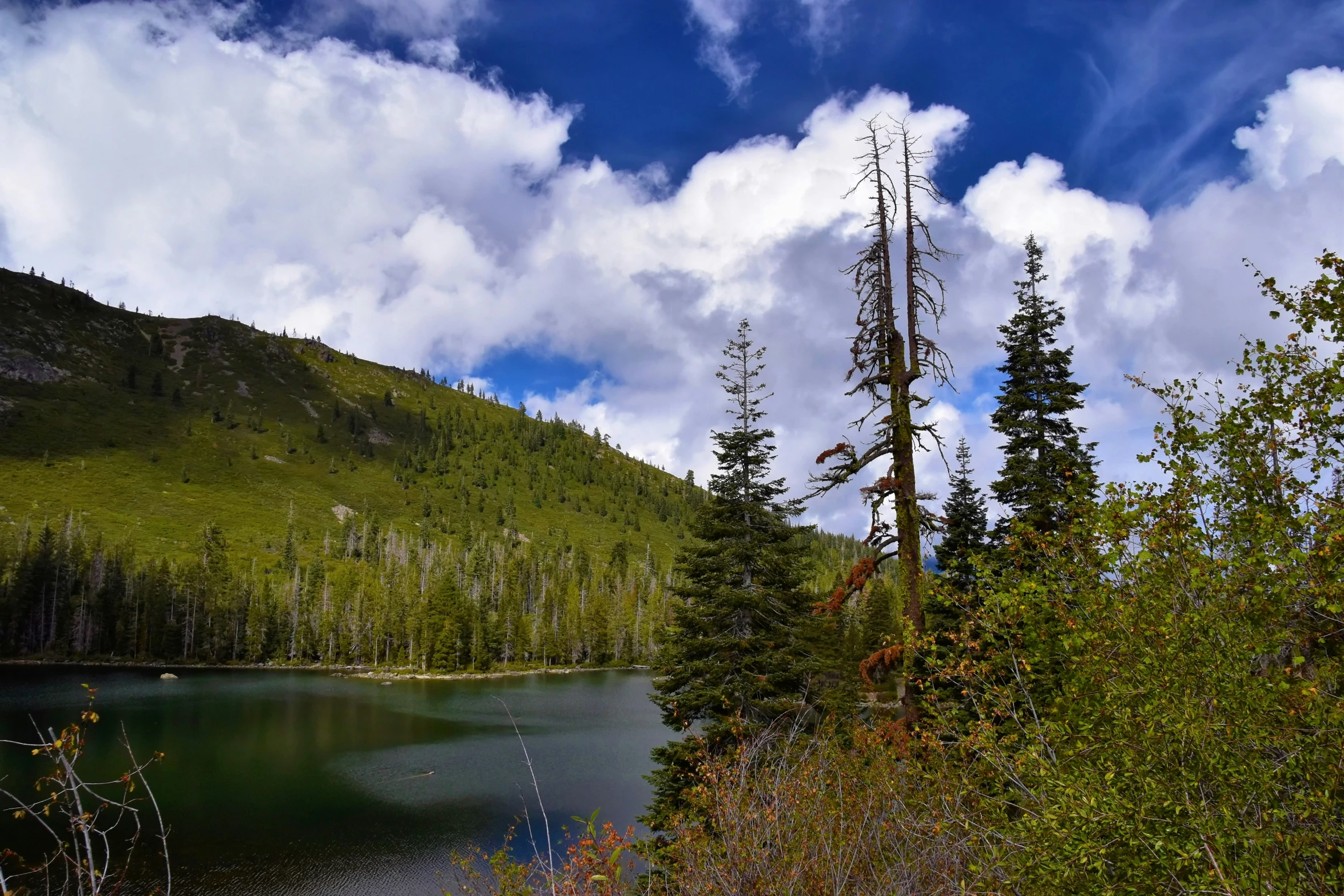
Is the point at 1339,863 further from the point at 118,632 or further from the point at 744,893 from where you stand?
the point at 118,632

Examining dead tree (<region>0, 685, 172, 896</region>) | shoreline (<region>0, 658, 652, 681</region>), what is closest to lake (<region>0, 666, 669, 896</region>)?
dead tree (<region>0, 685, 172, 896</region>)

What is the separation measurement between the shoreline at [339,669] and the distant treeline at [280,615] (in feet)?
7.60

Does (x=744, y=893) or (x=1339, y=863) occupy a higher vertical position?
(x=1339, y=863)

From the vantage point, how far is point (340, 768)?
49.2 metres

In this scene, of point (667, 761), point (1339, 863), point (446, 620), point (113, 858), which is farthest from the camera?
point (446, 620)

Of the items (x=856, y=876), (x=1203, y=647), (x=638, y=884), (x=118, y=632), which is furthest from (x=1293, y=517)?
(x=118, y=632)

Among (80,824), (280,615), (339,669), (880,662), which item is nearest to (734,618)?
(880,662)

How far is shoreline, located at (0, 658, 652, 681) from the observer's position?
110 m

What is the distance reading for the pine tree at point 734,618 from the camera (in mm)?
21500

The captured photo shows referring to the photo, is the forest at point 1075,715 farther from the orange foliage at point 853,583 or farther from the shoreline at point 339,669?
the shoreline at point 339,669

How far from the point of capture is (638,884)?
346 inches

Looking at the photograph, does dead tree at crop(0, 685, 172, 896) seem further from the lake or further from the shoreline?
the shoreline

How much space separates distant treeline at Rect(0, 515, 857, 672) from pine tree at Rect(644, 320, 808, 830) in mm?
85678

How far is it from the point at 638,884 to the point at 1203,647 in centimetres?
694
